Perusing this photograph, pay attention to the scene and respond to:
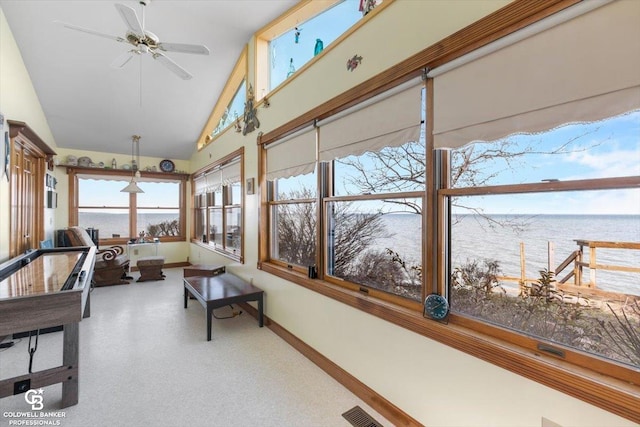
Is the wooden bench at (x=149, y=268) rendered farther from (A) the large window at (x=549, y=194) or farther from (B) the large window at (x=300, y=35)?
(A) the large window at (x=549, y=194)

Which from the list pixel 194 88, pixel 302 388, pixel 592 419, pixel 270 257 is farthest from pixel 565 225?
pixel 194 88

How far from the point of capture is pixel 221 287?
3812mm

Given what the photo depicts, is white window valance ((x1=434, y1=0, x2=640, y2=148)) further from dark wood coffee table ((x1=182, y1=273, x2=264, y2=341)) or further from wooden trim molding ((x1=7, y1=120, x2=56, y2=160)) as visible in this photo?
wooden trim molding ((x1=7, y1=120, x2=56, y2=160))

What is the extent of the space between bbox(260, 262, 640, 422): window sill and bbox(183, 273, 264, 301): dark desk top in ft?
6.48

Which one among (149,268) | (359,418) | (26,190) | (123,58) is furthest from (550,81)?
(149,268)

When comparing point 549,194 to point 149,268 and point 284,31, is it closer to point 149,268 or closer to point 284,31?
point 284,31

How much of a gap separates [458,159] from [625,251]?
0.86 meters

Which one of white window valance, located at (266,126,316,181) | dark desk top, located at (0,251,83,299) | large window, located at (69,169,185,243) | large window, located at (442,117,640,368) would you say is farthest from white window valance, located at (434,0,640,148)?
large window, located at (69,169,185,243)

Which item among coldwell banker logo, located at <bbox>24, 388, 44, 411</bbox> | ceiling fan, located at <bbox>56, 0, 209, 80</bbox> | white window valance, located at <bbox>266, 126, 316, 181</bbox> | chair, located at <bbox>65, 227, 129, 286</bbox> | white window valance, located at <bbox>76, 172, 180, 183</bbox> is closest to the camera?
coldwell banker logo, located at <bbox>24, 388, 44, 411</bbox>

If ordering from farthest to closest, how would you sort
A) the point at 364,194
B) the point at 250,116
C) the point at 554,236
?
the point at 250,116 → the point at 364,194 → the point at 554,236

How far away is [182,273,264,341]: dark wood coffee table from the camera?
3.26m

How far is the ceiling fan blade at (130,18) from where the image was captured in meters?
2.15

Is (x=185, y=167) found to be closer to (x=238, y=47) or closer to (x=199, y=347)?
(x=238, y=47)

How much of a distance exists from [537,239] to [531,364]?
23.0 inches
